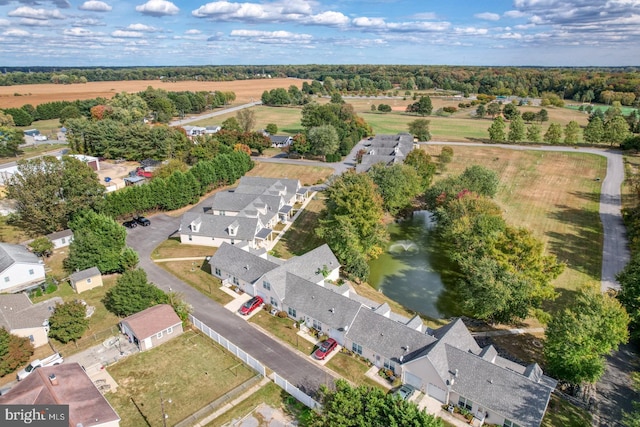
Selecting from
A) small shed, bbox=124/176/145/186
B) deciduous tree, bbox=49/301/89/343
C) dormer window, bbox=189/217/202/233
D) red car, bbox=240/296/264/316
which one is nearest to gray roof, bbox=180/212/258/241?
dormer window, bbox=189/217/202/233

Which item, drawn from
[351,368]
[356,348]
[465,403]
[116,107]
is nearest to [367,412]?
[465,403]

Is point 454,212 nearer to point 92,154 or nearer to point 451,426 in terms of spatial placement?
point 451,426

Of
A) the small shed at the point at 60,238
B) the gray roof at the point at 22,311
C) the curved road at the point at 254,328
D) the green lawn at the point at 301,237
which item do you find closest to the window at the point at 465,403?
the curved road at the point at 254,328

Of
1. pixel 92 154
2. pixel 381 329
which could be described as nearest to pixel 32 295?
pixel 381 329

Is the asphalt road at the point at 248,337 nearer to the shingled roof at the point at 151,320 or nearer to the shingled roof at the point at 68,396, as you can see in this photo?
the shingled roof at the point at 151,320

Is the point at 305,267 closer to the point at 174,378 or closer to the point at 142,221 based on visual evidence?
the point at 174,378
